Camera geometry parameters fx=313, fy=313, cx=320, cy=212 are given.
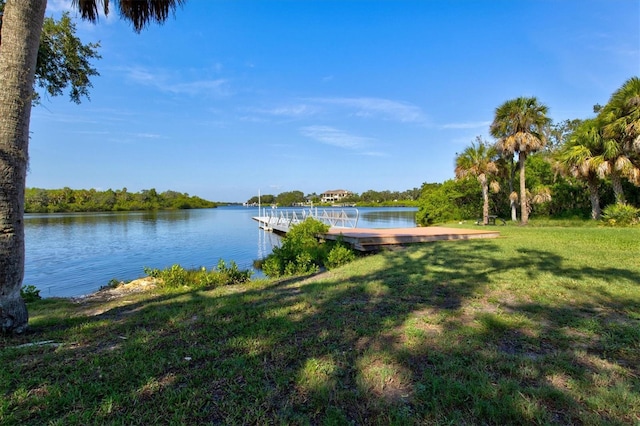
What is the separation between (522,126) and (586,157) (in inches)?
116

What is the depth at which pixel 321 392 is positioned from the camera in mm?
1982

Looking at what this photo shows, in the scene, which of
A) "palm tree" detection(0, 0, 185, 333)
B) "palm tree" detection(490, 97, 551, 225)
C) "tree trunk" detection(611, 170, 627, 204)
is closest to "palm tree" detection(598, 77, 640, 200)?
"tree trunk" detection(611, 170, 627, 204)

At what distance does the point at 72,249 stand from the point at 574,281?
20822mm

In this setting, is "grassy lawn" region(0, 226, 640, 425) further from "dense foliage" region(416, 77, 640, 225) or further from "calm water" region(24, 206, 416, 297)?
"dense foliage" region(416, 77, 640, 225)

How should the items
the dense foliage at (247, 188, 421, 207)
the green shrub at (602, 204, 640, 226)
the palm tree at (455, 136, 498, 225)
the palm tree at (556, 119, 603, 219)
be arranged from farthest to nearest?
the dense foliage at (247, 188, 421, 207) → the palm tree at (455, 136, 498, 225) → the palm tree at (556, 119, 603, 219) → the green shrub at (602, 204, 640, 226)

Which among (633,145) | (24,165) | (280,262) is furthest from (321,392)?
(633,145)

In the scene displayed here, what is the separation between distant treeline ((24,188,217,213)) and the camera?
64.1m

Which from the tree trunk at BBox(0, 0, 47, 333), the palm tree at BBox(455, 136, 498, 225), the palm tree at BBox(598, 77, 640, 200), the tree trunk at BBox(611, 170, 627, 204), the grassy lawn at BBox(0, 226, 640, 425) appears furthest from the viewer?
the palm tree at BBox(455, 136, 498, 225)

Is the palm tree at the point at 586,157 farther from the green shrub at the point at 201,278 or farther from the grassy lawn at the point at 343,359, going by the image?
the green shrub at the point at 201,278

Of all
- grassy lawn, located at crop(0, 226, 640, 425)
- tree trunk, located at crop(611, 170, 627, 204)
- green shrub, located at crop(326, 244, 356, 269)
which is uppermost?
tree trunk, located at crop(611, 170, 627, 204)

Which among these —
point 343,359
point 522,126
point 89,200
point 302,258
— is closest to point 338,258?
point 302,258

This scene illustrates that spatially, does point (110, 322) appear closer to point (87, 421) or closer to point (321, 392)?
point (87, 421)

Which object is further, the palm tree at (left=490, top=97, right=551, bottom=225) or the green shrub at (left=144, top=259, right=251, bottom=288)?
the palm tree at (left=490, top=97, right=551, bottom=225)

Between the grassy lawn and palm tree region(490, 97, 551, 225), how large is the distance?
12556 mm
